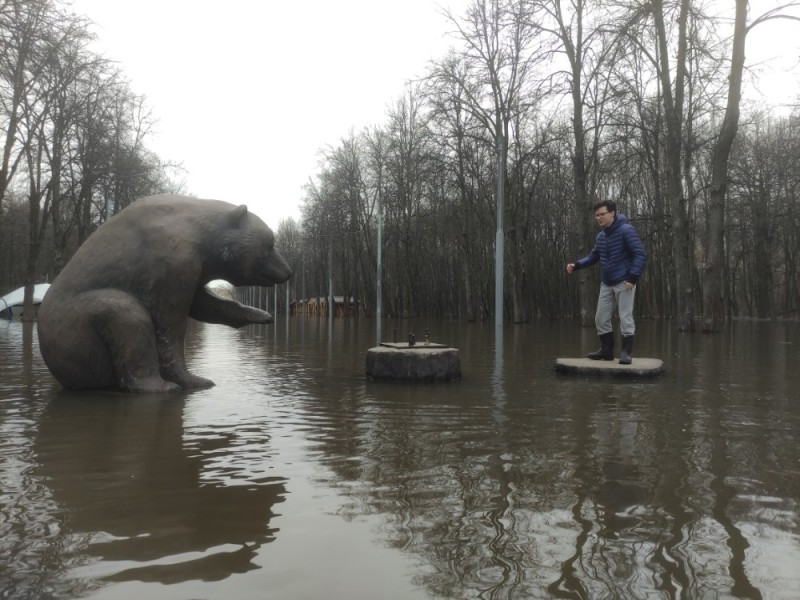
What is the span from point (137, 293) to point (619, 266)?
5.76 meters

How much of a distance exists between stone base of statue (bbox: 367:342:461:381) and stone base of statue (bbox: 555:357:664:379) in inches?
63.0

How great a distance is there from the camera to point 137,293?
6.45 meters

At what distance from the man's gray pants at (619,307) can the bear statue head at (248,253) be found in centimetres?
413

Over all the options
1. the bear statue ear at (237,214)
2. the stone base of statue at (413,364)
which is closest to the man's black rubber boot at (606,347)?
the stone base of statue at (413,364)

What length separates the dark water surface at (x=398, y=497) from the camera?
86.2 inches

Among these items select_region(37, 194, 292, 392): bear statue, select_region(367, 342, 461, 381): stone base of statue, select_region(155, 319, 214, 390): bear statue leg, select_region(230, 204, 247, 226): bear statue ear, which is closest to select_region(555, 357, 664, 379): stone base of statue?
select_region(367, 342, 461, 381): stone base of statue

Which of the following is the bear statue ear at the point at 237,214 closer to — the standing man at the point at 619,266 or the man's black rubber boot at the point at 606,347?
the standing man at the point at 619,266

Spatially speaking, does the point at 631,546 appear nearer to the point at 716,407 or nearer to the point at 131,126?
the point at 716,407

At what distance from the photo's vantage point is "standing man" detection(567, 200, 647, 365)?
336 inches

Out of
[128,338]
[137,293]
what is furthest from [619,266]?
[128,338]

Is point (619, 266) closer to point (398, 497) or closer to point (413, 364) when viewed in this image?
point (413, 364)

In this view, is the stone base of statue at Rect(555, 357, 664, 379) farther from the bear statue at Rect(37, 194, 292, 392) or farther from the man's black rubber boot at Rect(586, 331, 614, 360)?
the bear statue at Rect(37, 194, 292, 392)

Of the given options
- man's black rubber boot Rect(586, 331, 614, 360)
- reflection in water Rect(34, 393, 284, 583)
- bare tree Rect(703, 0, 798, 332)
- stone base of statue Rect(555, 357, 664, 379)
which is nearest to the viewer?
reflection in water Rect(34, 393, 284, 583)

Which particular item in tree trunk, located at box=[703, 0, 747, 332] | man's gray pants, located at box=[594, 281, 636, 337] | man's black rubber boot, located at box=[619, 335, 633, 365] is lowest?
man's black rubber boot, located at box=[619, 335, 633, 365]
